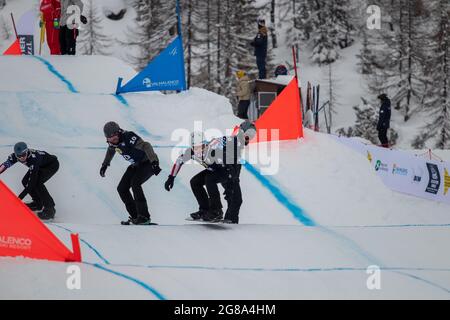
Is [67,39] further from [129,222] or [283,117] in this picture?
[129,222]

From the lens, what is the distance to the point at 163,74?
14.6 metres

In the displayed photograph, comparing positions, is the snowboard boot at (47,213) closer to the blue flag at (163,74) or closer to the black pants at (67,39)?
the blue flag at (163,74)

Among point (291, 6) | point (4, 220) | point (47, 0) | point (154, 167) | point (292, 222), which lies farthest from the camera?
point (291, 6)

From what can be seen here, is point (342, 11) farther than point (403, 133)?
Yes

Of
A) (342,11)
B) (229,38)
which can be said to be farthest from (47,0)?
(342,11)

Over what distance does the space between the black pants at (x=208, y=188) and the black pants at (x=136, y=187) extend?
672mm

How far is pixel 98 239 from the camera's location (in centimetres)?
818

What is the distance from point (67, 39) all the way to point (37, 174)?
291 inches

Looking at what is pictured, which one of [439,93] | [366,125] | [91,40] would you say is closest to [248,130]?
[366,125]

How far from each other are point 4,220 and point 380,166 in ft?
23.7

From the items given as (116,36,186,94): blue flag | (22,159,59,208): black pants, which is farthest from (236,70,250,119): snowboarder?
(22,159,59,208): black pants

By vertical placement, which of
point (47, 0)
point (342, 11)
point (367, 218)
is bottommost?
point (367, 218)

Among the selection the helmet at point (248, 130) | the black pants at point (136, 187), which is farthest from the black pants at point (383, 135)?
the black pants at point (136, 187)

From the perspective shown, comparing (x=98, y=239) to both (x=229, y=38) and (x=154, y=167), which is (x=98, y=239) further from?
(x=229, y=38)
